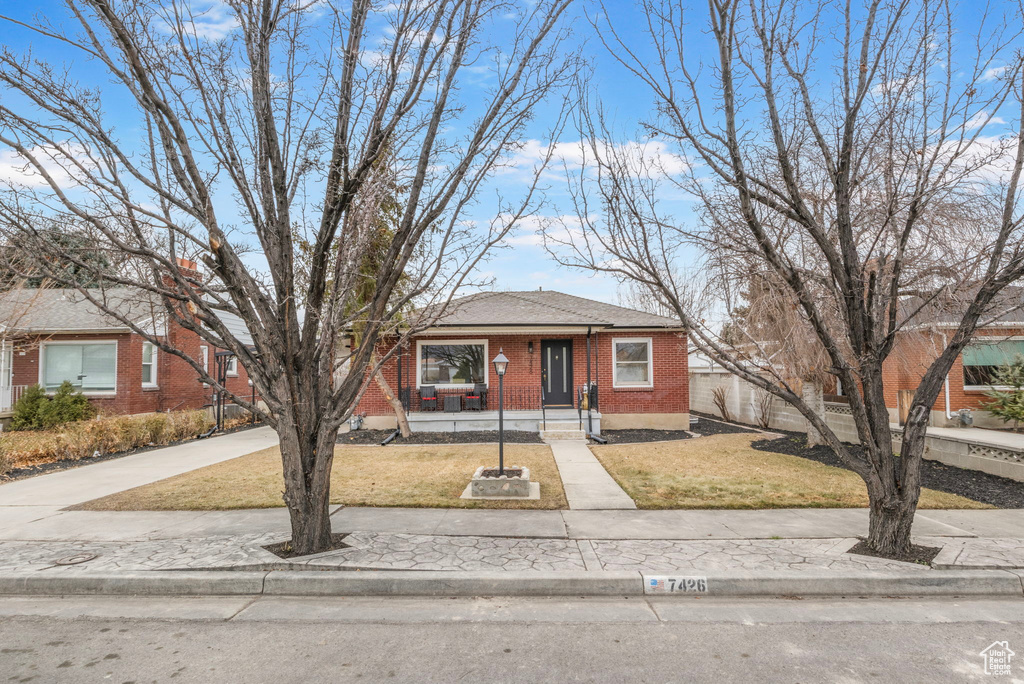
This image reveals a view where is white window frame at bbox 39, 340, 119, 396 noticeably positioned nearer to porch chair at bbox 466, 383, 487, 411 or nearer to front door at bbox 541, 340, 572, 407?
porch chair at bbox 466, 383, 487, 411

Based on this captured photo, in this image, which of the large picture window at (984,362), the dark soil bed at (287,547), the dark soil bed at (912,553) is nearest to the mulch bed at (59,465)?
the dark soil bed at (287,547)

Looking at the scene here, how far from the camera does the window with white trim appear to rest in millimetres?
17734

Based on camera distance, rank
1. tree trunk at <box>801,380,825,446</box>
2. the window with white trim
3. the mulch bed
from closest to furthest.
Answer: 1. the mulch bed
2. tree trunk at <box>801,380,825,446</box>
3. the window with white trim

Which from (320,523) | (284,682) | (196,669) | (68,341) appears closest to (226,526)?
(320,523)

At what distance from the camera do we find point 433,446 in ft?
40.0

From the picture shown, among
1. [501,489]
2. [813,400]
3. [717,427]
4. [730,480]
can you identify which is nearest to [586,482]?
[501,489]

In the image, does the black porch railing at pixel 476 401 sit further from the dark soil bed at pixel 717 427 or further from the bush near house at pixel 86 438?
the bush near house at pixel 86 438

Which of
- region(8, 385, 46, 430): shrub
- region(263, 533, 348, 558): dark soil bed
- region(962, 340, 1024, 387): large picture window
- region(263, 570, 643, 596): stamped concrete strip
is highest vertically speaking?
region(962, 340, 1024, 387): large picture window

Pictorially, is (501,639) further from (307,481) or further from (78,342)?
(78,342)

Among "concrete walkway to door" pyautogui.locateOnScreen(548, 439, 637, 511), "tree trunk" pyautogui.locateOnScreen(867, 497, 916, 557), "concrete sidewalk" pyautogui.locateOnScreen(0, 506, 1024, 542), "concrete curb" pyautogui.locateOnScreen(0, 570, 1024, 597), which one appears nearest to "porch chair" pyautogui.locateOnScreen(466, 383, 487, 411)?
"concrete walkway to door" pyautogui.locateOnScreen(548, 439, 637, 511)

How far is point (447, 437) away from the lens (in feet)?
44.5

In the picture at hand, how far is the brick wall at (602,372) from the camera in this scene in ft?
51.7

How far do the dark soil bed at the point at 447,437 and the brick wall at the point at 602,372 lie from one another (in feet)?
5.32

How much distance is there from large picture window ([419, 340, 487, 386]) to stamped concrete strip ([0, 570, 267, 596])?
37.3 feet
